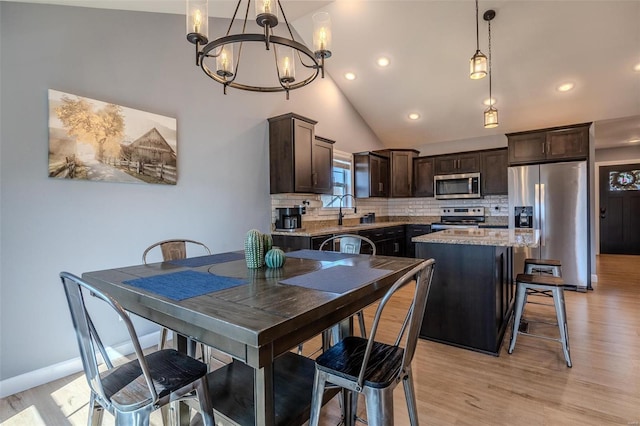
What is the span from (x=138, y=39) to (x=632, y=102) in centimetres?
612

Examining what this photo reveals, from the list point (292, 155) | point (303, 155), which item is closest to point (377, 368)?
point (292, 155)

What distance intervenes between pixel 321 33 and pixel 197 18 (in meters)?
0.66

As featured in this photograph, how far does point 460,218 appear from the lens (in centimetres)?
580

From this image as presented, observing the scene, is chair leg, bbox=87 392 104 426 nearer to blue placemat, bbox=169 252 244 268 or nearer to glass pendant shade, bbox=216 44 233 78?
blue placemat, bbox=169 252 244 268

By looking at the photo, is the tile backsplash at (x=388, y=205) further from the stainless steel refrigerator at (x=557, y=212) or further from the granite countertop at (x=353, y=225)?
the stainless steel refrigerator at (x=557, y=212)

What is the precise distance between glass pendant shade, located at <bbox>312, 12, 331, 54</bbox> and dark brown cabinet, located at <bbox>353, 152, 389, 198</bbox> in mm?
3884

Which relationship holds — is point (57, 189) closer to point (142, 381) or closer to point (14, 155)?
point (14, 155)

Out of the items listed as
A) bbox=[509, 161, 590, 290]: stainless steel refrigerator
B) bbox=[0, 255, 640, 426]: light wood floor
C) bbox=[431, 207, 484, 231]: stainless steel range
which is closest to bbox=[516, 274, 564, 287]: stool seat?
bbox=[0, 255, 640, 426]: light wood floor

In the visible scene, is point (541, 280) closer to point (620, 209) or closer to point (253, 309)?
point (253, 309)

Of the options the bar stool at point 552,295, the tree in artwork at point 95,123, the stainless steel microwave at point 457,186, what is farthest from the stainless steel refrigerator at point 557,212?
the tree in artwork at point 95,123

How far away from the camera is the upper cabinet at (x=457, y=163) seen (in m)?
5.54

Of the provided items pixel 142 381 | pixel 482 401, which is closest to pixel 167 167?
pixel 142 381

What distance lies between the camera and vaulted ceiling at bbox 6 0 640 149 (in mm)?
3486

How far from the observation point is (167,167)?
2932 mm
